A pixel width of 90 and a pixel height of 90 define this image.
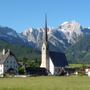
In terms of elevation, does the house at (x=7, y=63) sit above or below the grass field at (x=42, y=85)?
above

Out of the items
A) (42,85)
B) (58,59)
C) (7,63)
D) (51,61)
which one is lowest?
(42,85)

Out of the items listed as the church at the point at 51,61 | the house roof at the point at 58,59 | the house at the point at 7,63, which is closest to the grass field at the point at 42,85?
the house at the point at 7,63

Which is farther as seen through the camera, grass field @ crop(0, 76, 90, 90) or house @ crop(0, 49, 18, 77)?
house @ crop(0, 49, 18, 77)

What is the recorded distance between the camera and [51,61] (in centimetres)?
17338

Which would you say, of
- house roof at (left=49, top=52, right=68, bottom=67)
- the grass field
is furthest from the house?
the grass field

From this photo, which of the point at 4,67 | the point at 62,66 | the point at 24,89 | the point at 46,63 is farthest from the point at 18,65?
the point at 24,89

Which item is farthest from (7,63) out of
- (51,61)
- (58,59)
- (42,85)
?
(42,85)

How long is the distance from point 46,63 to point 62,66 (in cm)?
1156

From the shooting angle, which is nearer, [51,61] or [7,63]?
[7,63]

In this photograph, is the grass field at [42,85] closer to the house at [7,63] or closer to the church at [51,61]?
the house at [7,63]

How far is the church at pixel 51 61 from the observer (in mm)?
168163

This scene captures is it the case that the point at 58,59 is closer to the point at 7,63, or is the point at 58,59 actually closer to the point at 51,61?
the point at 51,61

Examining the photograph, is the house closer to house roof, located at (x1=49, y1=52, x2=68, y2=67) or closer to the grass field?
house roof, located at (x1=49, y1=52, x2=68, y2=67)

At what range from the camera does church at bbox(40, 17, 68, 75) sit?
16816 cm
